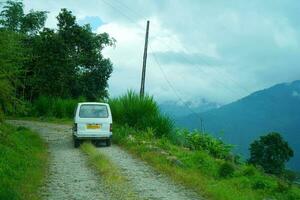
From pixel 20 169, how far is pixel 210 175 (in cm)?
533

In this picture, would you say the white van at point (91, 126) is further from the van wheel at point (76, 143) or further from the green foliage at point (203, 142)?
the green foliage at point (203, 142)

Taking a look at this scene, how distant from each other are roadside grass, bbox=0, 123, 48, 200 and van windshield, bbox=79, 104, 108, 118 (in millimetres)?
2623

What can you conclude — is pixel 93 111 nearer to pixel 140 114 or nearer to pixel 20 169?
pixel 140 114

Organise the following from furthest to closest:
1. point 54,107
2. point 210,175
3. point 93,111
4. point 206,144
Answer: point 54,107 < point 206,144 < point 93,111 < point 210,175

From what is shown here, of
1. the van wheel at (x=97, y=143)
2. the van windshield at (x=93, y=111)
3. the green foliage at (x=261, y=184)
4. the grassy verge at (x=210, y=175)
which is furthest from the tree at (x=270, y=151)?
the green foliage at (x=261, y=184)

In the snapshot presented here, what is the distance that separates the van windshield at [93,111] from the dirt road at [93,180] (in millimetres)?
2481

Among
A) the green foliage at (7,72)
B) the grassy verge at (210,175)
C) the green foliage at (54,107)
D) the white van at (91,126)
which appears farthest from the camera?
the green foliage at (54,107)

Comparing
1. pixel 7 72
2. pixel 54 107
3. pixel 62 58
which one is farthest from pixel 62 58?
pixel 7 72

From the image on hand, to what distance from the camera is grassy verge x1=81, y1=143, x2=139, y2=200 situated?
429 inches

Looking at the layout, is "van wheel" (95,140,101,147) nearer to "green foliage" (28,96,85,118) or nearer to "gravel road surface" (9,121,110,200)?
"gravel road surface" (9,121,110,200)

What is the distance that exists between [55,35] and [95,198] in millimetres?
36952

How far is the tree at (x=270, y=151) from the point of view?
47291 mm

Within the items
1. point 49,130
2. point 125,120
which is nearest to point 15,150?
point 125,120

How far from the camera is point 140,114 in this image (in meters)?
25.7
